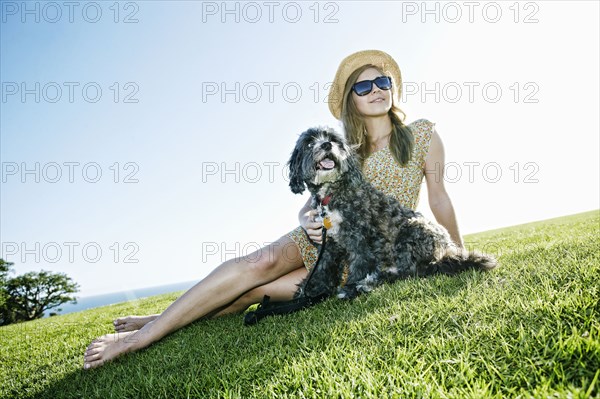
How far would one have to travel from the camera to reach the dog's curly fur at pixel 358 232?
403cm

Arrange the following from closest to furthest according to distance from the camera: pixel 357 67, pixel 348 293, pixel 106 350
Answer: pixel 106 350
pixel 348 293
pixel 357 67

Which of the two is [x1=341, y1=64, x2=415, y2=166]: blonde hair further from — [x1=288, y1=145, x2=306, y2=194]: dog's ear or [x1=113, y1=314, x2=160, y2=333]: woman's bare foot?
[x1=113, y1=314, x2=160, y2=333]: woman's bare foot

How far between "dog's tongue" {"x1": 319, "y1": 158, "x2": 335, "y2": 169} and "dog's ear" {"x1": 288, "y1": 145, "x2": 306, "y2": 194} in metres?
0.45

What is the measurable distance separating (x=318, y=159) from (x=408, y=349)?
9.93 feet

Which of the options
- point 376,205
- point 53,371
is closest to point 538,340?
point 376,205

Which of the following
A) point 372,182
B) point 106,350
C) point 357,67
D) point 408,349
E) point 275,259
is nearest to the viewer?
point 408,349

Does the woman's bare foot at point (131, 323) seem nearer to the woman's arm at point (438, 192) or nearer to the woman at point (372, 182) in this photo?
the woman at point (372, 182)

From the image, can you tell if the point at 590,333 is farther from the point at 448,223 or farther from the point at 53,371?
the point at 53,371

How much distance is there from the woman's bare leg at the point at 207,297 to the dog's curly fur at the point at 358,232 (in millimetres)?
561

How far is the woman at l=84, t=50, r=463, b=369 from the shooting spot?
3.77m

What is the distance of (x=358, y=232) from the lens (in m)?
4.23

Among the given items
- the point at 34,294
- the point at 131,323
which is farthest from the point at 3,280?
the point at 131,323

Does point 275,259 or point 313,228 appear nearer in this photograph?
point 275,259

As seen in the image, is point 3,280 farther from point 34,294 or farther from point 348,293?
point 348,293
